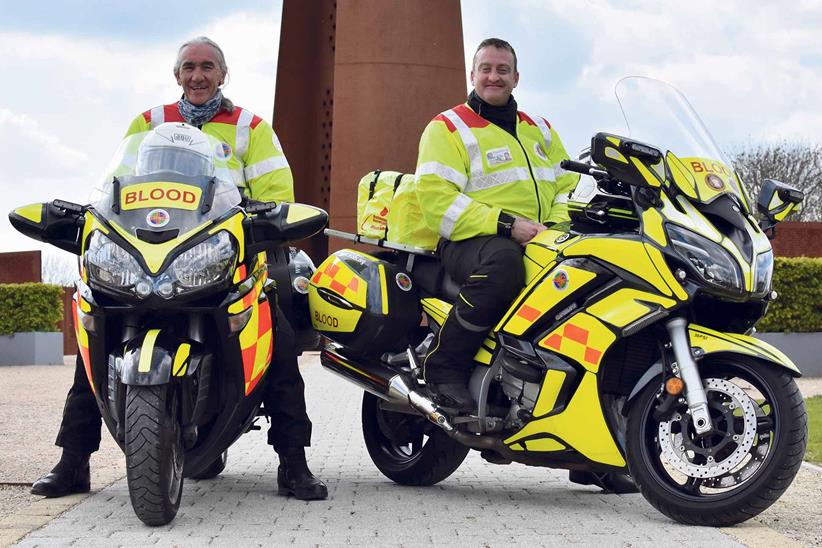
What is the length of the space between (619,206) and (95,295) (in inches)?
84.2

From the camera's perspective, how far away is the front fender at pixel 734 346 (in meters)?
4.55

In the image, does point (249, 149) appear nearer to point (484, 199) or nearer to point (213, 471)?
point (484, 199)

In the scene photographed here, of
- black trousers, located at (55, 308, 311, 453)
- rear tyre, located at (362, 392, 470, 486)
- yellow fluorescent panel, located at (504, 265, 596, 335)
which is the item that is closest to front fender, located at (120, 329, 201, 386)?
black trousers, located at (55, 308, 311, 453)

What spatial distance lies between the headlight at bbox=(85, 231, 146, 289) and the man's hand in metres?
1.70

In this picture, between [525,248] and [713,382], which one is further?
[525,248]

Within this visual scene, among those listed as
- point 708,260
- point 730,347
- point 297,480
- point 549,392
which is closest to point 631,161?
point 708,260

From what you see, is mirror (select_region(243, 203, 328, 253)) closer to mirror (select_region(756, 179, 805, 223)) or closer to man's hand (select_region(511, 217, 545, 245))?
man's hand (select_region(511, 217, 545, 245))

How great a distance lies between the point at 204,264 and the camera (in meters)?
4.79

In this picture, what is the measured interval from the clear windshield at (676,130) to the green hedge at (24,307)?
17598 millimetres

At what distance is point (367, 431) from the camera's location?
6520 mm

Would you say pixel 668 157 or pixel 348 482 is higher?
pixel 668 157

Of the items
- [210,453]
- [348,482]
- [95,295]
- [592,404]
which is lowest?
[348,482]

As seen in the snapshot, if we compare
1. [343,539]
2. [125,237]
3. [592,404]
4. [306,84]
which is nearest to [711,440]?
[592,404]

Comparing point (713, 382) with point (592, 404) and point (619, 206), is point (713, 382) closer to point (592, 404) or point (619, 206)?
point (592, 404)
